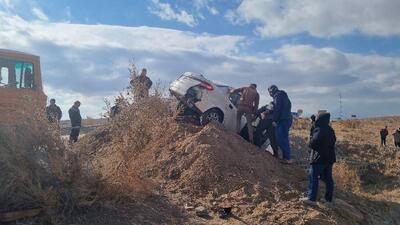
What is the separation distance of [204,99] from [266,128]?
173 centimetres

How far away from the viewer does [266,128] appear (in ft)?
39.8

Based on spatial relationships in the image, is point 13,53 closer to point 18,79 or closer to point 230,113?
point 18,79

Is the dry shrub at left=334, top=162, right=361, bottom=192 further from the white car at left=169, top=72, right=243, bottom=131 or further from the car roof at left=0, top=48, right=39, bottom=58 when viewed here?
the car roof at left=0, top=48, right=39, bottom=58

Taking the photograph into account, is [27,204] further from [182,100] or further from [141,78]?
[182,100]

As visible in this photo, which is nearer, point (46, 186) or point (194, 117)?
point (46, 186)

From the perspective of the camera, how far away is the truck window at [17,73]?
10.8 meters

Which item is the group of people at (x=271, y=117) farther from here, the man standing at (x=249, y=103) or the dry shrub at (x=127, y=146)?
the dry shrub at (x=127, y=146)

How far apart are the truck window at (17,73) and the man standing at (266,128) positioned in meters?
5.30

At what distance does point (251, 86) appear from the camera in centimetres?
1227

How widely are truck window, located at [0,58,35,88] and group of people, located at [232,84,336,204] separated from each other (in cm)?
483

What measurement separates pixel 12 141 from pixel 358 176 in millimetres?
12184

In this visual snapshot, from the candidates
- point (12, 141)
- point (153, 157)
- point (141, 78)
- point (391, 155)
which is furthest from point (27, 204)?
point (391, 155)

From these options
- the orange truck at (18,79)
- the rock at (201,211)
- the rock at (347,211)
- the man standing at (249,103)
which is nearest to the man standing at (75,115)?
the orange truck at (18,79)

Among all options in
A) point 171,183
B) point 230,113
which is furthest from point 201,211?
point 230,113
